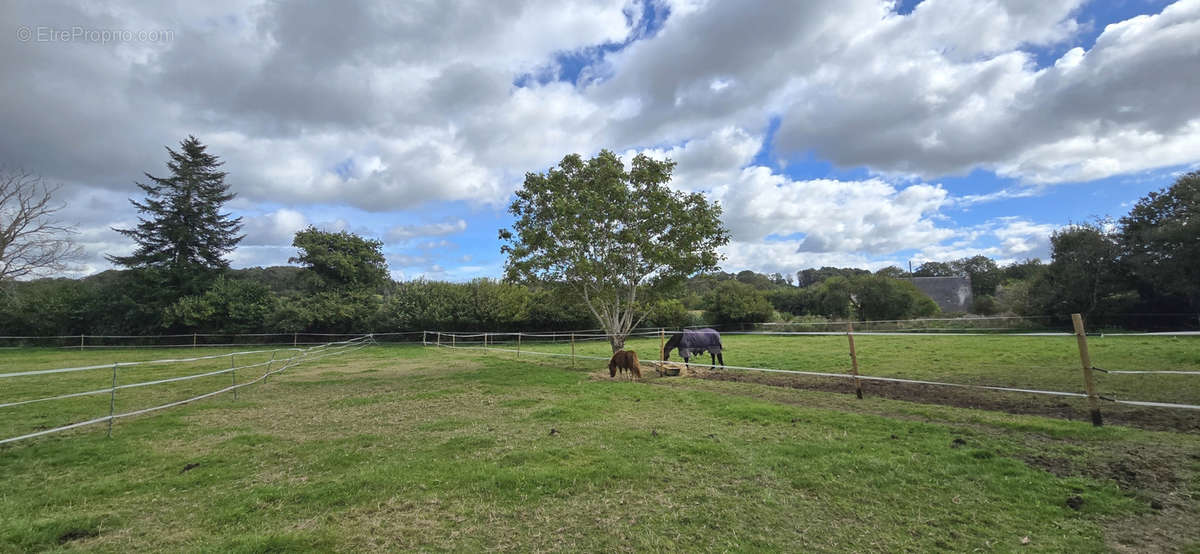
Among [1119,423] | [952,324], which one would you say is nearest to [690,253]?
[1119,423]

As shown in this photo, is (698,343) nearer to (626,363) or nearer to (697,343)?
(697,343)

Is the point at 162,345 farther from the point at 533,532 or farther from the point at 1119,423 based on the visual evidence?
the point at 1119,423

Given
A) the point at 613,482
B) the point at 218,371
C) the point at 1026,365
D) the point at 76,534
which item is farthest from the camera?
the point at 1026,365

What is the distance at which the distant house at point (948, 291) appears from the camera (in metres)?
51.4

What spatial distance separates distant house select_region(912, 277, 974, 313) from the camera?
5138 cm

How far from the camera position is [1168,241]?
2166cm

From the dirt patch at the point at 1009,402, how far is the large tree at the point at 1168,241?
2424cm

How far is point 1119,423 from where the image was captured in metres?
5.54

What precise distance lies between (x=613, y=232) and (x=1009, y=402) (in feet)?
29.9

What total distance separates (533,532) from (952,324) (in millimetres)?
33282

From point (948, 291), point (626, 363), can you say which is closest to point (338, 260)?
point (626, 363)

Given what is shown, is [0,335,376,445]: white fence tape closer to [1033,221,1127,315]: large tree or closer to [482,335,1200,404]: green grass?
[482,335,1200,404]: green grass

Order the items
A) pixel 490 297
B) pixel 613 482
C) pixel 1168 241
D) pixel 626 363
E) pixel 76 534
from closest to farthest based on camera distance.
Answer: pixel 76 534 < pixel 613 482 < pixel 626 363 < pixel 1168 241 < pixel 490 297

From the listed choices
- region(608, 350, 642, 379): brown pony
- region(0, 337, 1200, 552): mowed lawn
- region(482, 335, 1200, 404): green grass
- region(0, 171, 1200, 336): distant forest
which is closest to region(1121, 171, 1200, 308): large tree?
region(0, 171, 1200, 336): distant forest
